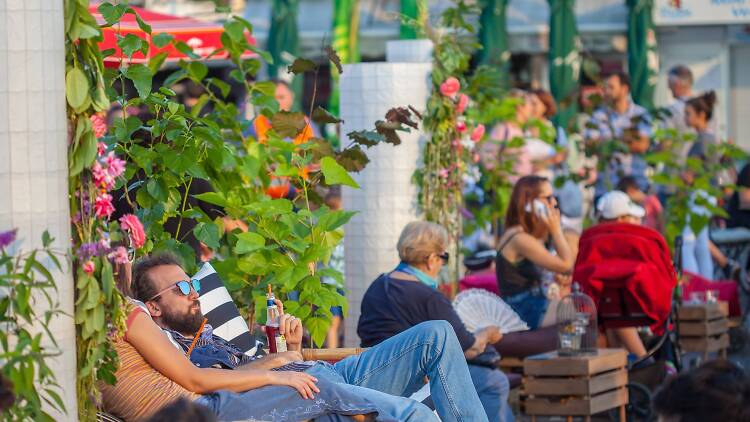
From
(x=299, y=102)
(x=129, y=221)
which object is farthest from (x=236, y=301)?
(x=299, y=102)

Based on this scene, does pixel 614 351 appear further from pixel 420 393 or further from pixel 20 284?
pixel 20 284

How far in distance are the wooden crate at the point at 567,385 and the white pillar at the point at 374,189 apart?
95cm

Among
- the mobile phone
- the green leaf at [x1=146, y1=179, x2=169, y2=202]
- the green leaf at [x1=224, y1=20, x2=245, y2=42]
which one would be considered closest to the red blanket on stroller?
the mobile phone

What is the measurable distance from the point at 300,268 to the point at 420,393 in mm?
676

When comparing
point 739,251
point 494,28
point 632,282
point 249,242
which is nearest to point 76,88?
point 249,242

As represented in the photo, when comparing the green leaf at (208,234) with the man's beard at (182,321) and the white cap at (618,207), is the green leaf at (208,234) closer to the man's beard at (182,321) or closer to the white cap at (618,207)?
the man's beard at (182,321)

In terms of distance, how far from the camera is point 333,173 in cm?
620

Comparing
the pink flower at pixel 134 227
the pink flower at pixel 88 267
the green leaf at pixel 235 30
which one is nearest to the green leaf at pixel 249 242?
the green leaf at pixel 235 30

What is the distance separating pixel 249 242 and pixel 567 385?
6.88ft

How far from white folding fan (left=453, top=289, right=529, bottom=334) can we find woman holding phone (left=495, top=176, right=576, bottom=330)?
18.0 inches

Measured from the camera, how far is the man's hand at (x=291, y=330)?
18.3 ft

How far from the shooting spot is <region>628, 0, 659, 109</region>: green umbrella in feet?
59.8

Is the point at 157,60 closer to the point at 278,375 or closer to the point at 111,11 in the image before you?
the point at 111,11

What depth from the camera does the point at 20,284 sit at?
3.66m
